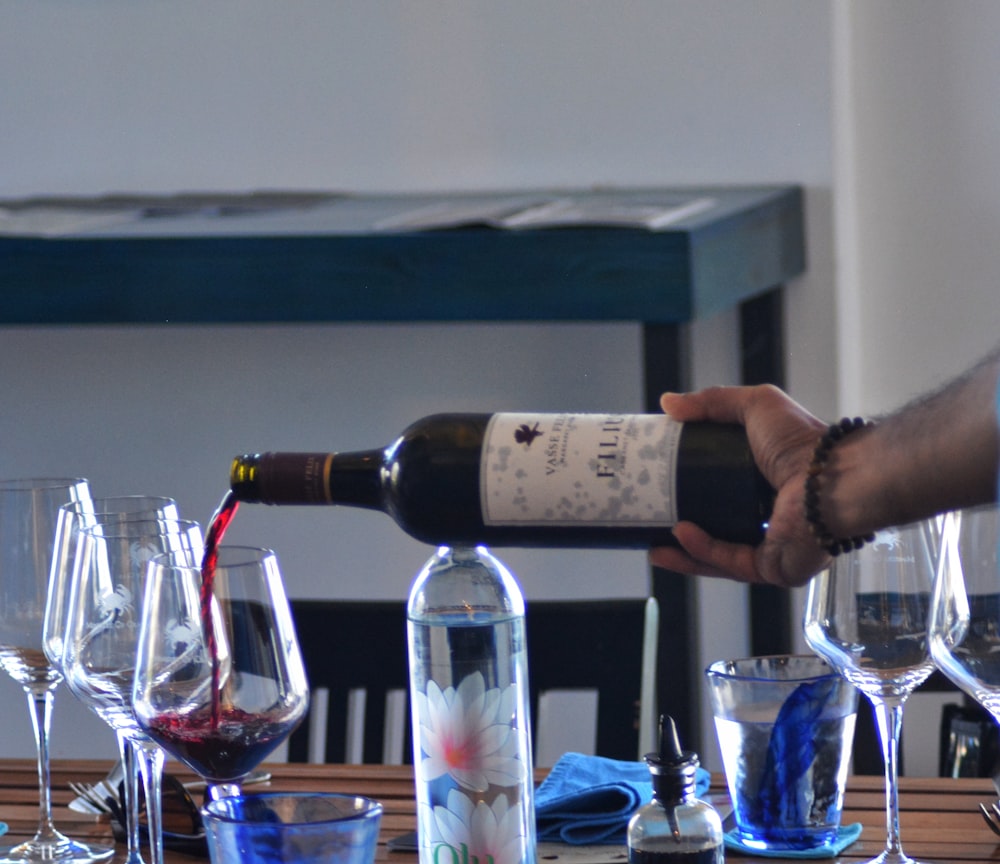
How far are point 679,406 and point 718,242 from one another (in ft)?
3.72

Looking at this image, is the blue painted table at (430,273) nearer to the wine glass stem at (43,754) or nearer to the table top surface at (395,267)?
the table top surface at (395,267)

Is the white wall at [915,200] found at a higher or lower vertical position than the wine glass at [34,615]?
higher

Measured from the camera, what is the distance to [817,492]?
0.94m

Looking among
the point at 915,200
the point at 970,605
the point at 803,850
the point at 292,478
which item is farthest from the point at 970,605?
the point at 915,200

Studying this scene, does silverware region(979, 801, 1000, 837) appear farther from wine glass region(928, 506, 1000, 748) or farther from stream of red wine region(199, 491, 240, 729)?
stream of red wine region(199, 491, 240, 729)

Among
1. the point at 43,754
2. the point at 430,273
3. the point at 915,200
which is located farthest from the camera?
the point at 915,200

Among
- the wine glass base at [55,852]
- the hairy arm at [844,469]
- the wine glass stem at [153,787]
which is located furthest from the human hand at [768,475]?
the wine glass base at [55,852]

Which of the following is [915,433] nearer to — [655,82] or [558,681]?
[558,681]

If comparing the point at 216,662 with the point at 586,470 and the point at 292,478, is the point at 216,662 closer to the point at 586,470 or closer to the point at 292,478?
the point at 292,478

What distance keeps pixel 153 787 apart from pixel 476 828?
0.23 meters

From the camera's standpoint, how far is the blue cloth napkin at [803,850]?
40.2 inches

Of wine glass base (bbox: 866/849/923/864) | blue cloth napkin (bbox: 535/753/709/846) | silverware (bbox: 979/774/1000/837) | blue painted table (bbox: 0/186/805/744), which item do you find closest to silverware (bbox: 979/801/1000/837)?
silverware (bbox: 979/774/1000/837)

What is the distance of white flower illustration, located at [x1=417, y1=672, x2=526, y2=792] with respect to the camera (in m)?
0.90

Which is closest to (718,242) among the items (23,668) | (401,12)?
(401,12)
